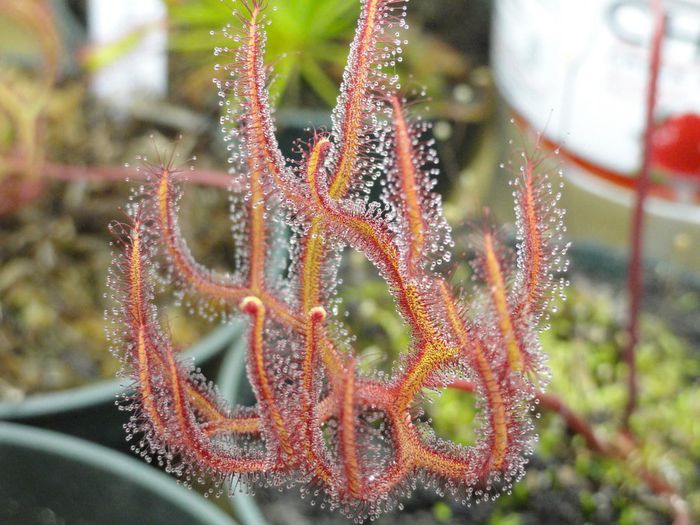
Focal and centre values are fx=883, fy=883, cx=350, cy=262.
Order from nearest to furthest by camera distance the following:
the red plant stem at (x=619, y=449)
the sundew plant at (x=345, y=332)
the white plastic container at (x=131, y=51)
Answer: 1. the sundew plant at (x=345, y=332)
2. the red plant stem at (x=619, y=449)
3. the white plastic container at (x=131, y=51)

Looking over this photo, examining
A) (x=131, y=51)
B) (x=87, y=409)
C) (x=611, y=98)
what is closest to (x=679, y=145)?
(x=611, y=98)

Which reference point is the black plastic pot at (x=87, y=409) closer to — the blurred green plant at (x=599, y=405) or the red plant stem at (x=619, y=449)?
the blurred green plant at (x=599, y=405)

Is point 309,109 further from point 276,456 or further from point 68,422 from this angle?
→ point 276,456

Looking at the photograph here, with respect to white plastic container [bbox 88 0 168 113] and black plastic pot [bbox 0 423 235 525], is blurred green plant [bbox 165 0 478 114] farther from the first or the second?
black plastic pot [bbox 0 423 235 525]

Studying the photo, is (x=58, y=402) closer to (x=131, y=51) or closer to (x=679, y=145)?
(x=131, y=51)

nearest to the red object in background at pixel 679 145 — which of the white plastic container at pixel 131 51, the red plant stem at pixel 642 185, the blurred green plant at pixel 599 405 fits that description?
the red plant stem at pixel 642 185

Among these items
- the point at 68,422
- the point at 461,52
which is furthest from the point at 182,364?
the point at 461,52
